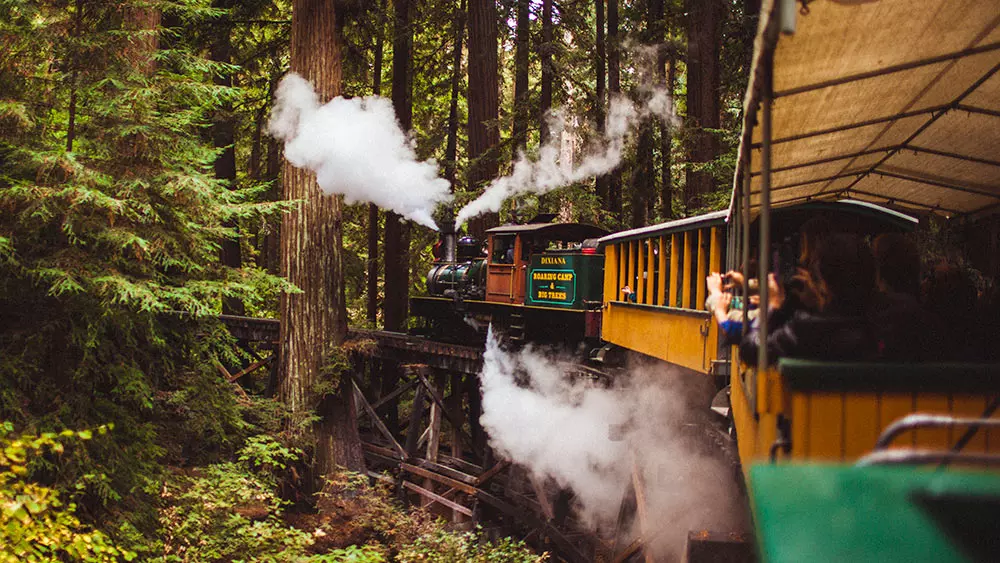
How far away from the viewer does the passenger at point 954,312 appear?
3018mm

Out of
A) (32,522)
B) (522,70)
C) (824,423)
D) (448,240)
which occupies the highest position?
(522,70)

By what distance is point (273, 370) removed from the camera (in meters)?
16.5

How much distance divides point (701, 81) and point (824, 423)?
497 inches

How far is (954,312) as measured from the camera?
3855 millimetres

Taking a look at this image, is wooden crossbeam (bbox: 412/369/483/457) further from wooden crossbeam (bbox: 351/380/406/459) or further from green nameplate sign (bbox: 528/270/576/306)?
green nameplate sign (bbox: 528/270/576/306)

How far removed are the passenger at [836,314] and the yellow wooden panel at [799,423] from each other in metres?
0.20

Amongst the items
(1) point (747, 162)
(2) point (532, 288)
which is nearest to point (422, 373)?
(2) point (532, 288)

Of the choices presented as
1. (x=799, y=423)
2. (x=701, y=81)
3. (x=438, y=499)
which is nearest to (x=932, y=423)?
(x=799, y=423)

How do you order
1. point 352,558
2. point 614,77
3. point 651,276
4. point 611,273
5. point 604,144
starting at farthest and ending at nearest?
point 614,77 < point 604,144 < point 611,273 < point 651,276 < point 352,558

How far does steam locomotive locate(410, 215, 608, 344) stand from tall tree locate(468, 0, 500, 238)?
4.58 feet

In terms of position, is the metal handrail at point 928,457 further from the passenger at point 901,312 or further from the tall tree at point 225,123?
the tall tree at point 225,123

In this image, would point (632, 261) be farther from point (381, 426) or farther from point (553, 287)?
point (381, 426)

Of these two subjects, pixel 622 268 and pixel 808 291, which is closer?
pixel 808 291

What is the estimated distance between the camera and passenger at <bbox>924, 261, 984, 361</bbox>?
3.02 metres
